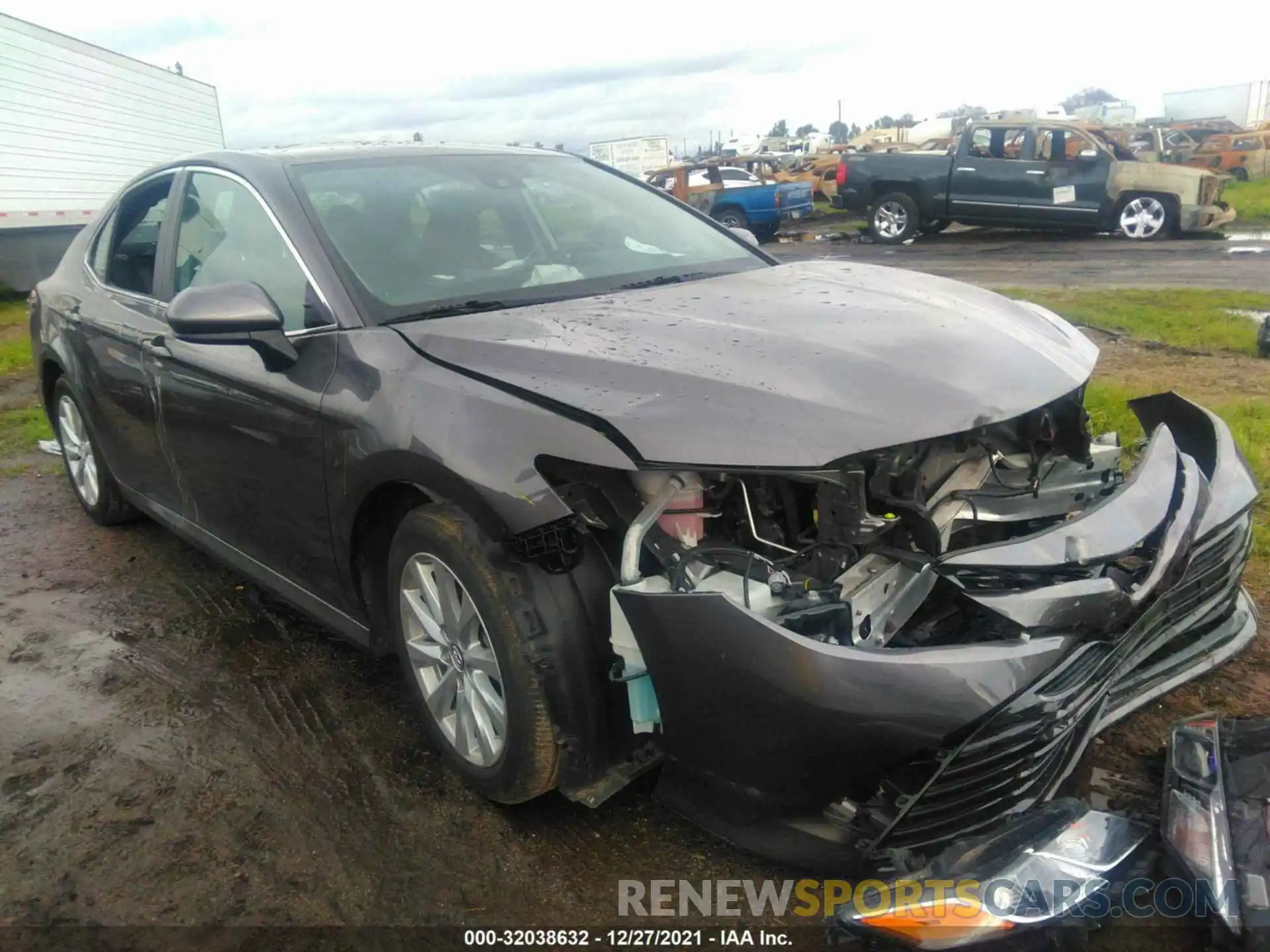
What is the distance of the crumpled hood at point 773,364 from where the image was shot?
205cm

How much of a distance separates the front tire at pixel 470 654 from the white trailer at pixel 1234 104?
47.6m

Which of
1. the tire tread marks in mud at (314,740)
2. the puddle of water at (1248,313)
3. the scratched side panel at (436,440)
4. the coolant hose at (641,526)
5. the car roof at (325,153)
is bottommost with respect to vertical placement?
the tire tread marks in mud at (314,740)

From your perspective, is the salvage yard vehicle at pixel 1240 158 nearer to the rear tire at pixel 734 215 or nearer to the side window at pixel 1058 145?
the side window at pixel 1058 145

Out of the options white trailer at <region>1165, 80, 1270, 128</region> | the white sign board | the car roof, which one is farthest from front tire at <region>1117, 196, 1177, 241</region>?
white trailer at <region>1165, 80, 1270, 128</region>

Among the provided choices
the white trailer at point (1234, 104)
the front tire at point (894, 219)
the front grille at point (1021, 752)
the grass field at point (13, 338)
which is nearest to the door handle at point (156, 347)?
the front grille at point (1021, 752)

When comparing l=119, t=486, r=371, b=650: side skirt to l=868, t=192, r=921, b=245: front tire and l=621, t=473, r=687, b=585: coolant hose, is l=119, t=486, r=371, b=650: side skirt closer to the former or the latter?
l=621, t=473, r=687, b=585: coolant hose

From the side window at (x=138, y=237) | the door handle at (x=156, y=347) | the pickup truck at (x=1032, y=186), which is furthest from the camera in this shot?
the pickup truck at (x=1032, y=186)

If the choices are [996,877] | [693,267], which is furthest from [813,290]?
[996,877]

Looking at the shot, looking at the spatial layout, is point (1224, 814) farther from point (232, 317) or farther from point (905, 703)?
point (232, 317)

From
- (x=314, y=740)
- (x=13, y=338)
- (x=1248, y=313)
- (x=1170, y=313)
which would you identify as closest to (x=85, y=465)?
(x=314, y=740)

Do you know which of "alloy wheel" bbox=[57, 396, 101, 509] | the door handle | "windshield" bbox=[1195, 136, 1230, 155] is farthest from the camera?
"windshield" bbox=[1195, 136, 1230, 155]

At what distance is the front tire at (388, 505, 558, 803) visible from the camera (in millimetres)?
2230

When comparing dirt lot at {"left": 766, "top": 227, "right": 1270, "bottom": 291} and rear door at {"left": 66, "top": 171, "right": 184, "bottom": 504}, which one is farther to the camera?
dirt lot at {"left": 766, "top": 227, "right": 1270, "bottom": 291}

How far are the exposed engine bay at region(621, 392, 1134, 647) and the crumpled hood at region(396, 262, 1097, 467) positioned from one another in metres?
0.08
